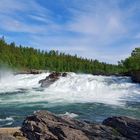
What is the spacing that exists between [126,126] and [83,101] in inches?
776

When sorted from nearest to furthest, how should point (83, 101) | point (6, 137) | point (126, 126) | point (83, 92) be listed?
point (6, 137) → point (126, 126) → point (83, 101) → point (83, 92)

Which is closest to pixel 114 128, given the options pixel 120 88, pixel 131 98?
pixel 131 98

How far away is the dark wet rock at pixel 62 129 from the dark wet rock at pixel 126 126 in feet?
0.78

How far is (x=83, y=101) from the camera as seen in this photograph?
35.4 m

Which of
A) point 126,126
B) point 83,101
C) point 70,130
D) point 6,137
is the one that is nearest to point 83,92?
point 83,101

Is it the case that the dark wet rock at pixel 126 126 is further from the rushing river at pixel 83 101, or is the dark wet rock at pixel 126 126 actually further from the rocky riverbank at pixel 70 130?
the rushing river at pixel 83 101

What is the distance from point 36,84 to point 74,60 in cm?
8874

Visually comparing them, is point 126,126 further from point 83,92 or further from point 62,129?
point 83,92

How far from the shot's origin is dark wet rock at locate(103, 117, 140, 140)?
15312 mm

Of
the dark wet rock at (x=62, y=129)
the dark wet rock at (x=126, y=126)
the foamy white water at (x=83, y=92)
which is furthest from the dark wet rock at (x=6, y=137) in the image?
the foamy white water at (x=83, y=92)

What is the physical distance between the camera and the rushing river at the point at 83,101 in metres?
27.4

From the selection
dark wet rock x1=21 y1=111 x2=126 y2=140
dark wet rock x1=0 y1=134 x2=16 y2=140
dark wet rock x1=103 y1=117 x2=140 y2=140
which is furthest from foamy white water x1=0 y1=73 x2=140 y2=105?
dark wet rock x1=0 y1=134 x2=16 y2=140

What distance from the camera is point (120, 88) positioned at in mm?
45250

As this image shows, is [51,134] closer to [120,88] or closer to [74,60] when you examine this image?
[120,88]
